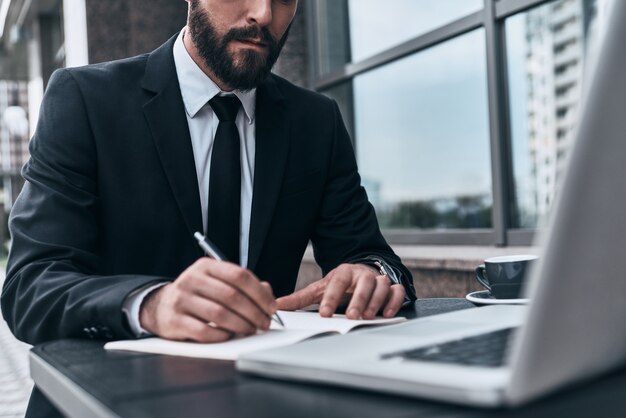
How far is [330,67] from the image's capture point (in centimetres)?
521

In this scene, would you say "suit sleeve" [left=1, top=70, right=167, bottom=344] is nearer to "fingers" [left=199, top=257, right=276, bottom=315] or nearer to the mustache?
"fingers" [left=199, top=257, right=276, bottom=315]

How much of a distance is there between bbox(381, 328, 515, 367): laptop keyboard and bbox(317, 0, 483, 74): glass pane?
11.2 ft

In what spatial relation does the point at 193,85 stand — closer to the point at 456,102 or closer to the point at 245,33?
the point at 245,33

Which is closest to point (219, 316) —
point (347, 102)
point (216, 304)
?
point (216, 304)

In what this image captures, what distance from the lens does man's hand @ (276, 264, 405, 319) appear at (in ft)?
3.53

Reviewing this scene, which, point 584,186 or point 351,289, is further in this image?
point 351,289

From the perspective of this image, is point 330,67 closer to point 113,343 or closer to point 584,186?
point 113,343

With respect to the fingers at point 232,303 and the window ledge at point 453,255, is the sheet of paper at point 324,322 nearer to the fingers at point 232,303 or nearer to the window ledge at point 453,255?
the fingers at point 232,303

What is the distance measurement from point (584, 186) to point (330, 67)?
4.83 m

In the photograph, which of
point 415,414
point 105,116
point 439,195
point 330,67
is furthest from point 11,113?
point 415,414

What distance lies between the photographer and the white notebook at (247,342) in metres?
0.79

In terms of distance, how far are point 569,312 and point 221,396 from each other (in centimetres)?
29

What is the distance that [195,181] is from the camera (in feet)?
4.92

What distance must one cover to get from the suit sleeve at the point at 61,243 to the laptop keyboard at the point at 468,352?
1.54 ft
